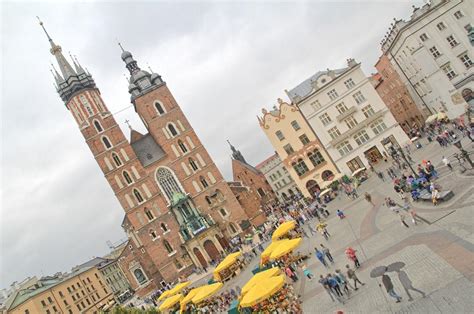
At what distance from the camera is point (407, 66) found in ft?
185

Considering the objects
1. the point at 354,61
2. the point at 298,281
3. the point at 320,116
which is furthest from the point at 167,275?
the point at 354,61

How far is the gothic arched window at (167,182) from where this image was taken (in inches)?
2293

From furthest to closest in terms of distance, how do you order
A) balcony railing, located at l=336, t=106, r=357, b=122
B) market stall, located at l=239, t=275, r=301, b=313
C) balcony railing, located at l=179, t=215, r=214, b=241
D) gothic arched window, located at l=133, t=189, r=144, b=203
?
gothic arched window, located at l=133, t=189, r=144, b=203, balcony railing, located at l=179, t=215, r=214, b=241, balcony railing, located at l=336, t=106, r=357, b=122, market stall, located at l=239, t=275, r=301, b=313

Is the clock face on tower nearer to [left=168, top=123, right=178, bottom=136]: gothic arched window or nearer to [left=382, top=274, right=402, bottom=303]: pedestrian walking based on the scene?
[left=168, top=123, right=178, bottom=136]: gothic arched window

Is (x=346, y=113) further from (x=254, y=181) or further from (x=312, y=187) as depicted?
(x=254, y=181)

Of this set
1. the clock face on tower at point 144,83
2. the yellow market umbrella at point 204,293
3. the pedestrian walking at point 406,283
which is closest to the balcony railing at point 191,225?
the clock face on tower at point 144,83

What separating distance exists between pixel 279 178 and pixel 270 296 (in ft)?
263

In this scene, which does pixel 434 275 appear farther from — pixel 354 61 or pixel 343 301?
pixel 354 61

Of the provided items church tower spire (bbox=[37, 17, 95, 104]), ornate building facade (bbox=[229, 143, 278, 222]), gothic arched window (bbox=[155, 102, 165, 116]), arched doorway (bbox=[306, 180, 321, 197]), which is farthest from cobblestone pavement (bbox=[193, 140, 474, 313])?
ornate building facade (bbox=[229, 143, 278, 222])

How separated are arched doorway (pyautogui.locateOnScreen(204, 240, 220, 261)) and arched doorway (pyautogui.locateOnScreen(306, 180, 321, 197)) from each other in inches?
637

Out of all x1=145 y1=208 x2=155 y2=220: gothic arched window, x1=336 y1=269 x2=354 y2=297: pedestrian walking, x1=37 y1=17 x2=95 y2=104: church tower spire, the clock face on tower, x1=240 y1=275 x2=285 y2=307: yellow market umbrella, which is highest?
x1=37 y1=17 x2=95 y2=104: church tower spire

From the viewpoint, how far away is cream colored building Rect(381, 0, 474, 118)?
155 ft

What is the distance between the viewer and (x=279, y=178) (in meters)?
97.9

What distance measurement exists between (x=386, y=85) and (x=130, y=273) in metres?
59.5
